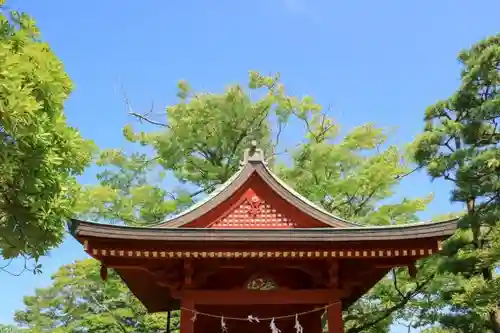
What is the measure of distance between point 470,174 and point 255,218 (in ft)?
29.1

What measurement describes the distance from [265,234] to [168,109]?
1302cm

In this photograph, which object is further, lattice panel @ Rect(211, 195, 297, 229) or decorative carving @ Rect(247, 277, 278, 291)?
lattice panel @ Rect(211, 195, 297, 229)

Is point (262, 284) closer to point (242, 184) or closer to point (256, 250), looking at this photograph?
point (256, 250)

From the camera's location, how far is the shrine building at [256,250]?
9242 millimetres

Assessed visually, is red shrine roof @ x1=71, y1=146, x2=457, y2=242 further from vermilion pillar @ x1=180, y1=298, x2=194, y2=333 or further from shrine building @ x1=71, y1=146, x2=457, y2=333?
vermilion pillar @ x1=180, y1=298, x2=194, y2=333

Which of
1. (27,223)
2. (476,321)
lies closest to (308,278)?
(27,223)

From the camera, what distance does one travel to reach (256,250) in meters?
9.40

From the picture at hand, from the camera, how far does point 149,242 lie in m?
9.25

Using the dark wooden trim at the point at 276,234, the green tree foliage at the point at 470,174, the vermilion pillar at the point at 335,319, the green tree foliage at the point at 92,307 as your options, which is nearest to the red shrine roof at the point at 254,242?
the dark wooden trim at the point at 276,234

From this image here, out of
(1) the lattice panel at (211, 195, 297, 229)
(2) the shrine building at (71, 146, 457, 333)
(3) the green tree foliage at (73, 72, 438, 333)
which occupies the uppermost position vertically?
A: (3) the green tree foliage at (73, 72, 438, 333)

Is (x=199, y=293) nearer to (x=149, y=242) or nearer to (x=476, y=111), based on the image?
(x=149, y=242)

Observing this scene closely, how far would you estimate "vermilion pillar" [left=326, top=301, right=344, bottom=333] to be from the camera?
32.4ft

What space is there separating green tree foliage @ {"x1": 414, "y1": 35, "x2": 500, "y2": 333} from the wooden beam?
6721mm

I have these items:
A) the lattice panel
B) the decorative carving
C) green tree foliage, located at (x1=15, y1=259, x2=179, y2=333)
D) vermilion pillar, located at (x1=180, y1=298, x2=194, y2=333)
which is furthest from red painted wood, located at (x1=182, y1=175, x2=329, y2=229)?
green tree foliage, located at (x1=15, y1=259, x2=179, y2=333)
